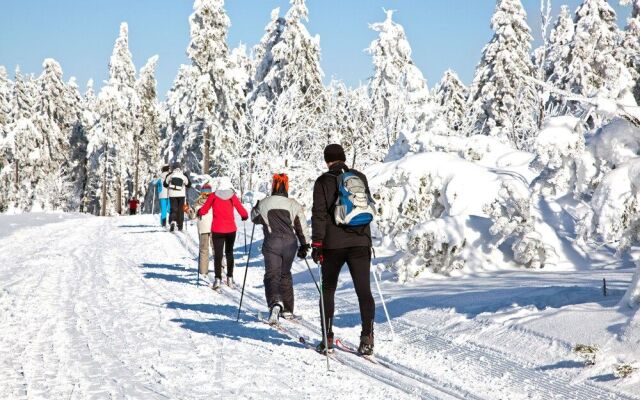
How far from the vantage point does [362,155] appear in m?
26.3

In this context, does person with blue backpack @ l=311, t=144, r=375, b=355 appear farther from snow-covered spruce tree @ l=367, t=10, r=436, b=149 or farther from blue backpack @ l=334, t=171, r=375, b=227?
snow-covered spruce tree @ l=367, t=10, r=436, b=149

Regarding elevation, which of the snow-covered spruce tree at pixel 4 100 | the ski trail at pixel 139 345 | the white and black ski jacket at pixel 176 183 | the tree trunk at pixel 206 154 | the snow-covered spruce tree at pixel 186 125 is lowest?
the ski trail at pixel 139 345

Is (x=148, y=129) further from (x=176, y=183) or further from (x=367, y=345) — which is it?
(x=367, y=345)

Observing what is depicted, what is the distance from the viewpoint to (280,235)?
871 centimetres

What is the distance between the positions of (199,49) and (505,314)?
3669 centimetres

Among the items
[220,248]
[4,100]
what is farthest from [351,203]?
[4,100]

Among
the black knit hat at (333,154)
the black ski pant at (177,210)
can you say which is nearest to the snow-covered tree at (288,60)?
the black ski pant at (177,210)

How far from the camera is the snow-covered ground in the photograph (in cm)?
542

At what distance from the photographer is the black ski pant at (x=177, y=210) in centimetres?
2125

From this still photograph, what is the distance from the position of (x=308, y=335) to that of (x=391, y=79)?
27.3 metres

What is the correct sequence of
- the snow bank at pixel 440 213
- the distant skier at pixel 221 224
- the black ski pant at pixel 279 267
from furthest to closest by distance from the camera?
1. the distant skier at pixel 221 224
2. the snow bank at pixel 440 213
3. the black ski pant at pixel 279 267

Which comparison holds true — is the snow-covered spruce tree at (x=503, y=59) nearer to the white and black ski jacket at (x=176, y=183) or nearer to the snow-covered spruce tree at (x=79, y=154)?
the white and black ski jacket at (x=176, y=183)

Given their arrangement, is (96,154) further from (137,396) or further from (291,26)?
(137,396)

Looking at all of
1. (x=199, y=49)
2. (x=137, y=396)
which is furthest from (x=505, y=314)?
(x=199, y=49)
